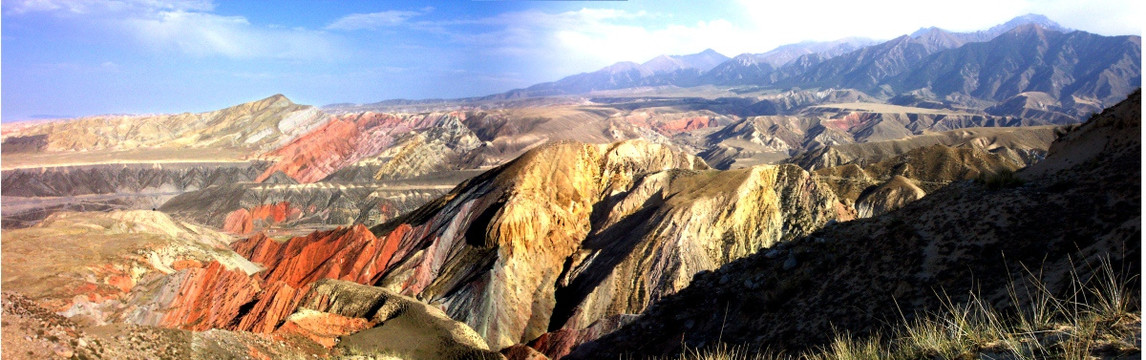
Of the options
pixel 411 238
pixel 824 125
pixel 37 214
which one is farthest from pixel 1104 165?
pixel 824 125

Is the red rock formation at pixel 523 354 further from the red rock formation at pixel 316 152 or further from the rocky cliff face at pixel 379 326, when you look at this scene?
the red rock formation at pixel 316 152

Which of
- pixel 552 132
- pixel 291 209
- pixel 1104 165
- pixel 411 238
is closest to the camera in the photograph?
pixel 1104 165

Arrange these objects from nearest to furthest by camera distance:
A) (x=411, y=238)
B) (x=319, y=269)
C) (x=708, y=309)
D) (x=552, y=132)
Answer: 1. (x=708, y=309)
2. (x=319, y=269)
3. (x=411, y=238)
4. (x=552, y=132)

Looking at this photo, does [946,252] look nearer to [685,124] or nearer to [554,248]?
[554,248]

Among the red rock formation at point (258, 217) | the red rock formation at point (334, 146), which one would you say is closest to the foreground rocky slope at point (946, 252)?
the red rock formation at point (258, 217)

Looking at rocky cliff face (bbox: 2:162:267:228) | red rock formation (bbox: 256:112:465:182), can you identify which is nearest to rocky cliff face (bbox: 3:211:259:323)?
rocky cliff face (bbox: 2:162:267:228)

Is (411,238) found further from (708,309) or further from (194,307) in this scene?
(708,309)

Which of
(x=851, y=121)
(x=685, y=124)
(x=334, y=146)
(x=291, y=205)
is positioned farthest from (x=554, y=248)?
(x=851, y=121)

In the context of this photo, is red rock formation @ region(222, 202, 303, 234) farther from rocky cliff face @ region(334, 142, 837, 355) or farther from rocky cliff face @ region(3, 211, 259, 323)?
rocky cliff face @ region(3, 211, 259, 323)
